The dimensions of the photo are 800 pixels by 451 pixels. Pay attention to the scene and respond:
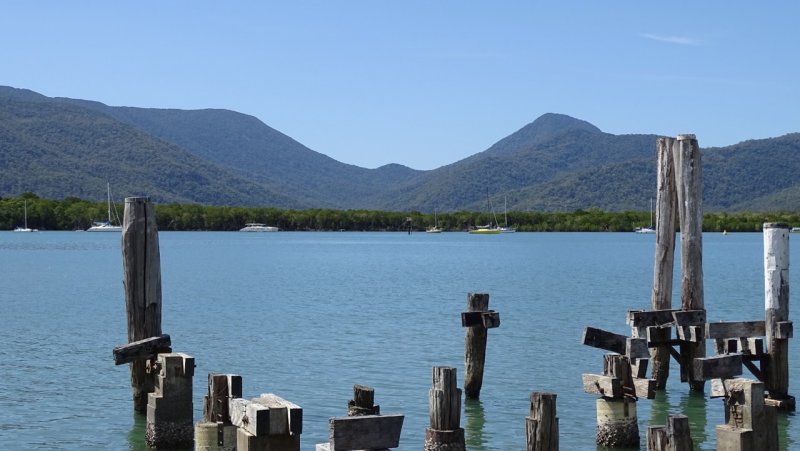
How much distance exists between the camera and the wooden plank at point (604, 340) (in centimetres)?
1633

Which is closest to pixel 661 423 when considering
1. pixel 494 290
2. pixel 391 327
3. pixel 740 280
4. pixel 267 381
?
pixel 267 381

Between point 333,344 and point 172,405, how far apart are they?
14.5 metres

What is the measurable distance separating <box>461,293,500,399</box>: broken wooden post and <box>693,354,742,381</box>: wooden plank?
4840 millimetres

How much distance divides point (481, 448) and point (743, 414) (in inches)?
229

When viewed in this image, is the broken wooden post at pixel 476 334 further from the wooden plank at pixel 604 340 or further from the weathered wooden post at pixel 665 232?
the weathered wooden post at pixel 665 232

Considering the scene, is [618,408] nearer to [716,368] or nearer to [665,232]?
[716,368]

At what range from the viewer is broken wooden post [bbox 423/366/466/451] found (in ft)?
39.2

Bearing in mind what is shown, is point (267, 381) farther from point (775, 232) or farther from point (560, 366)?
point (775, 232)

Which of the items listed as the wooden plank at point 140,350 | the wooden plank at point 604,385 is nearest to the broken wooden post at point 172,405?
the wooden plank at point 140,350

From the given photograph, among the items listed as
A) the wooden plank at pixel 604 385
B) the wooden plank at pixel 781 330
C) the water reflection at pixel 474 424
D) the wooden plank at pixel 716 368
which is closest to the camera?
the wooden plank at pixel 716 368

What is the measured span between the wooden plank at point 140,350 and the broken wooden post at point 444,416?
4944 mm

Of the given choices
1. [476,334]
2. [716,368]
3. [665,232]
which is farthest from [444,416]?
[665,232]

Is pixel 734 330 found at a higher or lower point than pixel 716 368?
higher

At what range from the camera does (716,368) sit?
14.1 meters
